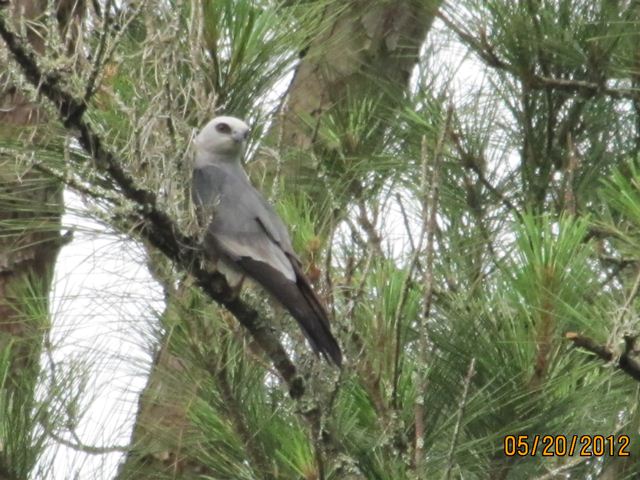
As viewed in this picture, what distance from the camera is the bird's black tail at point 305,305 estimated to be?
1919mm

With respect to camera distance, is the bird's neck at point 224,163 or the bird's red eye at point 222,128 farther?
the bird's neck at point 224,163

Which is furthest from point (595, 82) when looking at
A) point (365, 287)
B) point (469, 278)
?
point (365, 287)

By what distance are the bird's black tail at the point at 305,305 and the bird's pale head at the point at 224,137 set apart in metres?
0.25

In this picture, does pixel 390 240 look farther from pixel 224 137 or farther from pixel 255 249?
pixel 224 137

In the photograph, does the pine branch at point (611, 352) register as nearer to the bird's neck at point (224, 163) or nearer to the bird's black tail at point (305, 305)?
the bird's black tail at point (305, 305)

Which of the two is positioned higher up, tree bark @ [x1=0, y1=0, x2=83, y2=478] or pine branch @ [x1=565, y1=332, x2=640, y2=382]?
tree bark @ [x1=0, y1=0, x2=83, y2=478]

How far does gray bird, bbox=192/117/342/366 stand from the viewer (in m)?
2.11

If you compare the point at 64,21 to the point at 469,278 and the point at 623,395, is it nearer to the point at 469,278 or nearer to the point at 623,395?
the point at 469,278

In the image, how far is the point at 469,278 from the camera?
7.79 ft

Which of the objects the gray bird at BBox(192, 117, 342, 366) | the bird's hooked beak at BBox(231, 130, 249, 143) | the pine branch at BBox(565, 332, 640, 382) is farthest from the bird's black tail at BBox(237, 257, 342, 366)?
the pine branch at BBox(565, 332, 640, 382)
